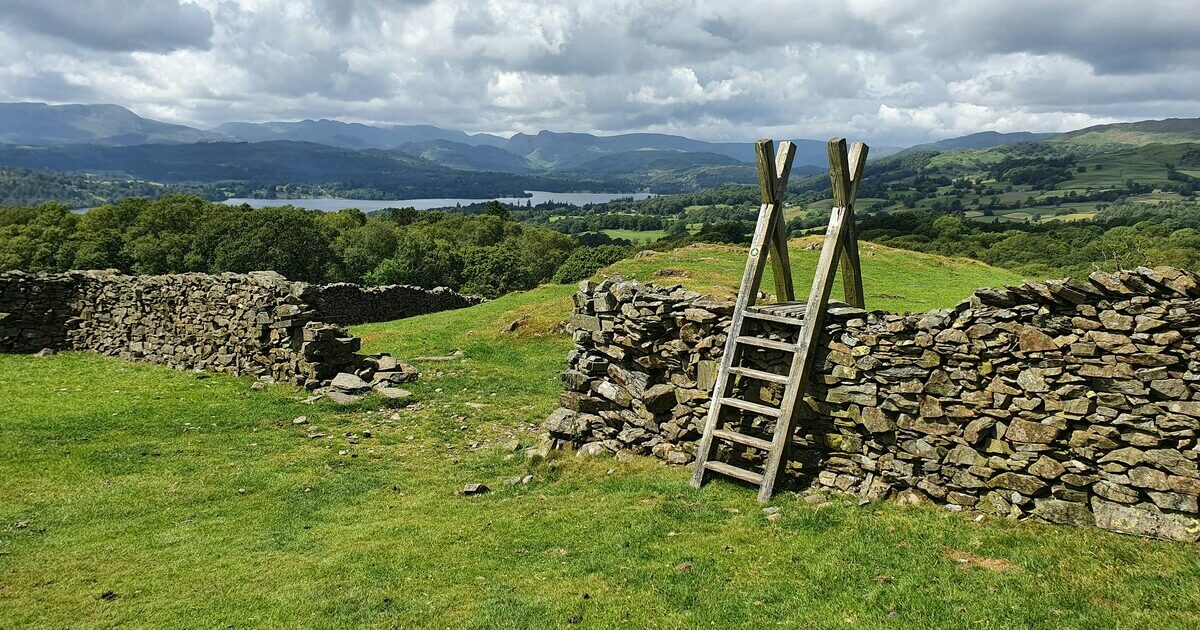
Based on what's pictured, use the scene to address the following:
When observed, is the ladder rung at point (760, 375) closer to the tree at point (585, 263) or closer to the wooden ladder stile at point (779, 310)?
the wooden ladder stile at point (779, 310)

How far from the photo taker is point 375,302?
40.2 meters

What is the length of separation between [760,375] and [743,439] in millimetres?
1035

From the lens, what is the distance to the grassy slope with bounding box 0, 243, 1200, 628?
7.59 m

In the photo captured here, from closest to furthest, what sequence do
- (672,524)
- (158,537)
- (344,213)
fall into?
(672,524), (158,537), (344,213)

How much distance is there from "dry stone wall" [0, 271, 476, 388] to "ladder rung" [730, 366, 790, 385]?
44.8ft

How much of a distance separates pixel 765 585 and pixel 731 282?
27734 millimetres

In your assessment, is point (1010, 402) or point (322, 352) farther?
point (322, 352)

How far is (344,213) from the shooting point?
394 feet

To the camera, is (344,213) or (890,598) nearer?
(890,598)

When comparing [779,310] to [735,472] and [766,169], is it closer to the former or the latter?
[766,169]

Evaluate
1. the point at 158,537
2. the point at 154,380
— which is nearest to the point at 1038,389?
the point at 158,537

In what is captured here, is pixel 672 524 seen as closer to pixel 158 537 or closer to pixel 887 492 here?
pixel 887 492

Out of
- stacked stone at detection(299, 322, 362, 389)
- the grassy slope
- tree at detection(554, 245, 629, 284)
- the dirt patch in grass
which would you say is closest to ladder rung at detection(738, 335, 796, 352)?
the grassy slope

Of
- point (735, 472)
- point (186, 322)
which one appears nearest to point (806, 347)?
point (735, 472)
